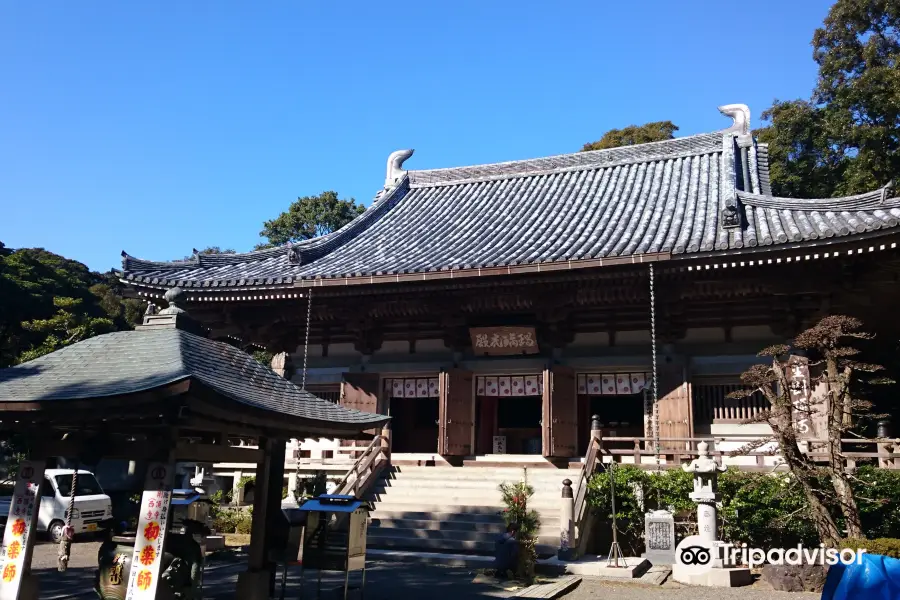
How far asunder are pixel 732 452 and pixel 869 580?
20.4 ft

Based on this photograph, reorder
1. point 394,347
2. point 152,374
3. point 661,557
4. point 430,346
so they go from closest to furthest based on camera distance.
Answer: point 152,374
point 661,557
point 430,346
point 394,347

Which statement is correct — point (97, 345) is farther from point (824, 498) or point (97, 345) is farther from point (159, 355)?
point (824, 498)

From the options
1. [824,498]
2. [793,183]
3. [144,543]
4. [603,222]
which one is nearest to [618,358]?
[603,222]

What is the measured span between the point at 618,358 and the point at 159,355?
11.5m

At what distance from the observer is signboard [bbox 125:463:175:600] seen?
19.3 feet

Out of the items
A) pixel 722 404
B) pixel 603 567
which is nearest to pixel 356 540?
pixel 603 567

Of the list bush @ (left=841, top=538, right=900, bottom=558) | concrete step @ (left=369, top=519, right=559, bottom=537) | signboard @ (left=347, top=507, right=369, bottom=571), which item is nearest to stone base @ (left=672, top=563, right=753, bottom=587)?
bush @ (left=841, top=538, right=900, bottom=558)

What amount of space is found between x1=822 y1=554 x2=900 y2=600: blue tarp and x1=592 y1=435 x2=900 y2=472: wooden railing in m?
5.71

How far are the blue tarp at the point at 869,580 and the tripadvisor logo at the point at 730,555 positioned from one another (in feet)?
16.4

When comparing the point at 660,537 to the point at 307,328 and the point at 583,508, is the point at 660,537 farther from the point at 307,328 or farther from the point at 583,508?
the point at 307,328

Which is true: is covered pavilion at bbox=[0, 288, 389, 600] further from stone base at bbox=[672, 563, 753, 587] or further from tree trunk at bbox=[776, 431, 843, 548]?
tree trunk at bbox=[776, 431, 843, 548]

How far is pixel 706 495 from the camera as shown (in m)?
11.0

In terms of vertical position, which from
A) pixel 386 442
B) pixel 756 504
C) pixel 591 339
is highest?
pixel 591 339

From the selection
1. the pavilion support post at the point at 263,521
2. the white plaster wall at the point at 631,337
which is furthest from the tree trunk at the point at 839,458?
the pavilion support post at the point at 263,521
